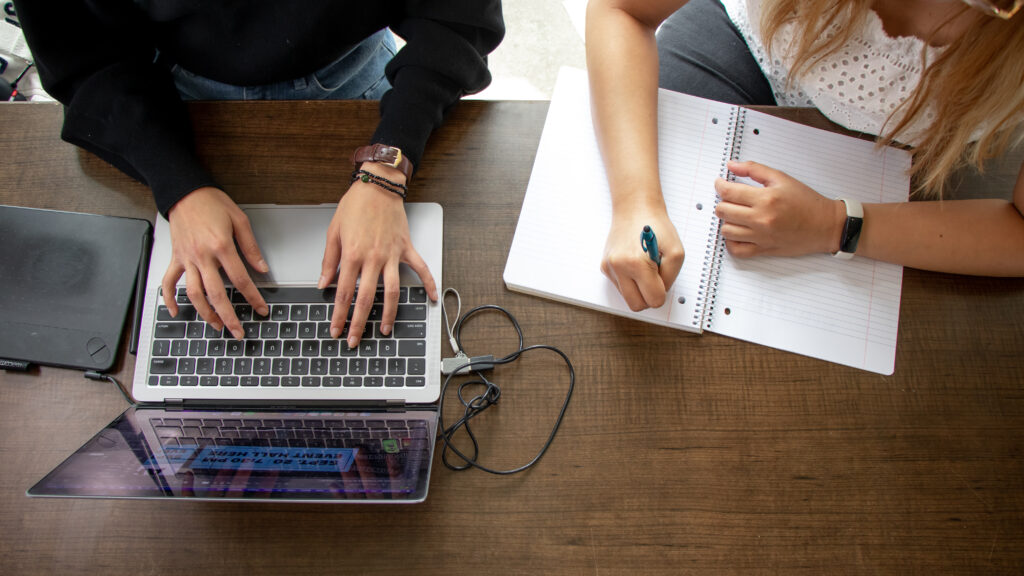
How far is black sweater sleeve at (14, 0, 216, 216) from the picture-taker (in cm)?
67

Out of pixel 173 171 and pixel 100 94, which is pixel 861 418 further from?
pixel 100 94

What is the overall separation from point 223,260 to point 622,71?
540 millimetres

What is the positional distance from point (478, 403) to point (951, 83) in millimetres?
667

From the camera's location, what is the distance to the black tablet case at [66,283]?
66 centimetres

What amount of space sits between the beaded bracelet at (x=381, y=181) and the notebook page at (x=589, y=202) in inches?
5.9

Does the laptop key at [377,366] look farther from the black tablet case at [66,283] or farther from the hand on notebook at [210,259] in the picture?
the black tablet case at [66,283]

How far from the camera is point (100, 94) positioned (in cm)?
69

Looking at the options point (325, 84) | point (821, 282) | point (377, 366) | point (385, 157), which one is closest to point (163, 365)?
point (377, 366)

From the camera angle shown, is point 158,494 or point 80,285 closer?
point 158,494

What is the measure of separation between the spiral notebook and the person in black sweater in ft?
0.49

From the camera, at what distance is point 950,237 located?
2.30ft

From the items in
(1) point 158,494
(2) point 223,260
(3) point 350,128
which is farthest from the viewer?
(3) point 350,128

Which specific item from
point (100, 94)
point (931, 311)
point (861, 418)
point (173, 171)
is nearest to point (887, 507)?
point (861, 418)

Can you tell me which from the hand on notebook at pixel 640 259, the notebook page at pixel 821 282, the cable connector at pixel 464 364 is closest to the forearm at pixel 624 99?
the hand on notebook at pixel 640 259
